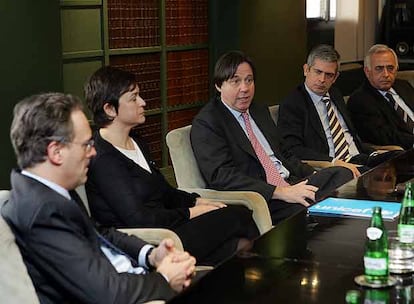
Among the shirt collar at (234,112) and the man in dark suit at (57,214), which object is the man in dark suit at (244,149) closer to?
the shirt collar at (234,112)

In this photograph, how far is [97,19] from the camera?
5.68m

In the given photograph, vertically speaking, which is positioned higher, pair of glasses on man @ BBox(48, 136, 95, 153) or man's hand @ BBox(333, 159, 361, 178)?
pair of glasses on man @ BBox(48, 136, 95, 153)

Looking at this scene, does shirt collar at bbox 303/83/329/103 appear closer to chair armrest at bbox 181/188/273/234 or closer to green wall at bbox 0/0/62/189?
chair armrest at bbox 181/188/273/234

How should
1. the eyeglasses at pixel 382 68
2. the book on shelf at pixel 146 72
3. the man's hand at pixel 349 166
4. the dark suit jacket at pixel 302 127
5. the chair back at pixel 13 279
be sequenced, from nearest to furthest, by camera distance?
the chair back at pixel 13 279 → the man's hand at pixel 349 166 → the dark suit jacket at pixel 302 127 → the eyeglasses at pixel 382 68 → the book on shelf at pixel 146 72

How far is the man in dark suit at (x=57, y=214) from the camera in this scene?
2248 mm

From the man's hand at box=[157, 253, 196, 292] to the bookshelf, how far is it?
300cm

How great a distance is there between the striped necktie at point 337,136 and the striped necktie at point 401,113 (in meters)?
0.80

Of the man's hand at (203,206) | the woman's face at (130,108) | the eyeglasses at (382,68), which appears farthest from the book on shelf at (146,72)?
the woman's face at (130,108)

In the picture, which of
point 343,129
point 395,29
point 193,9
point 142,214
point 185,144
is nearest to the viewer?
point 142,214

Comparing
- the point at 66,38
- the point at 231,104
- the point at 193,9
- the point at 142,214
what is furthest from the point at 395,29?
the point at 142,214

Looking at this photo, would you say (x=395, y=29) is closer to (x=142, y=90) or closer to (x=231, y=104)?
(x=142, y=90)

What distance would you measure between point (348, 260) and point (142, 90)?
421 cm

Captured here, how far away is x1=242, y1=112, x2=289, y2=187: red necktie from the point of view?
4238 mm

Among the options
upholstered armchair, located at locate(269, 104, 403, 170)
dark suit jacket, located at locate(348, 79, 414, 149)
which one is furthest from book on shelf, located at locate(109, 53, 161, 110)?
dark suit jacket, located at locate(348, 79, 414, 149)
